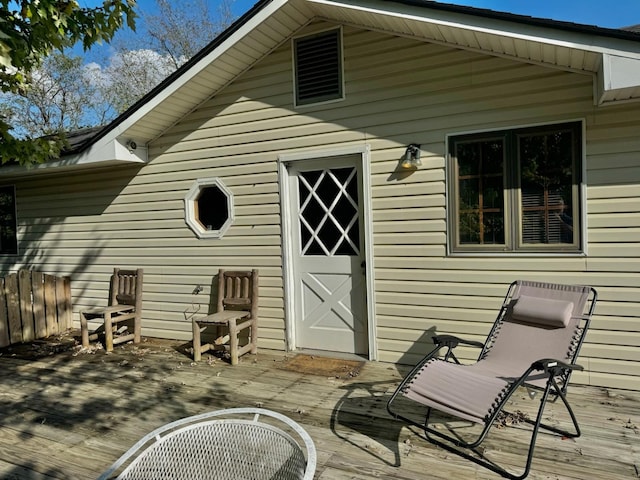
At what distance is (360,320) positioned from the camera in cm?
473

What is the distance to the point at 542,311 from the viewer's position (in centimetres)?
325

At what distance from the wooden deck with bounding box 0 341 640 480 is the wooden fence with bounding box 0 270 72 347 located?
1036mm

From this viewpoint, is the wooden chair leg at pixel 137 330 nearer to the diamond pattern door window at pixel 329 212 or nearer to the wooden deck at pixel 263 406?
the wooden deck at pixel 263 406

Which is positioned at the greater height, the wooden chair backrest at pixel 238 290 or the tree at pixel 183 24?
→ the tree at pixel 183 24

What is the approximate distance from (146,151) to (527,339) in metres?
5.06

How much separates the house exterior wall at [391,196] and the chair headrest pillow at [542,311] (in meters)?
0.59

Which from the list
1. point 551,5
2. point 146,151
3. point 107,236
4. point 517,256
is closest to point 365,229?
point 517,256

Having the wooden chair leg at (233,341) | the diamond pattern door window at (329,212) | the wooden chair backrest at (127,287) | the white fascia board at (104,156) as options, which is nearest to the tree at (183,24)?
the white fascia board at (104,156)

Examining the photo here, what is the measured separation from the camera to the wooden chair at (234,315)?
4719 mm

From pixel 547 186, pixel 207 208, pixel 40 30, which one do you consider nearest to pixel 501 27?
pixel 547 186

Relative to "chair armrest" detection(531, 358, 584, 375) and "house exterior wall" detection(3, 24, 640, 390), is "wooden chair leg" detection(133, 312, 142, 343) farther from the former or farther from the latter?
"chair armrest" detection(531, 358, 584, 375)

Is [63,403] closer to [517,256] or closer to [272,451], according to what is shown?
[272,451]

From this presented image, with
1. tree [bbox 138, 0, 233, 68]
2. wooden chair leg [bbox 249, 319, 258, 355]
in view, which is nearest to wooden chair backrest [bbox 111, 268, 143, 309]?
wooden chair leg [bbox 249, 319, 258, 355]

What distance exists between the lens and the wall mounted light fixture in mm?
4188
